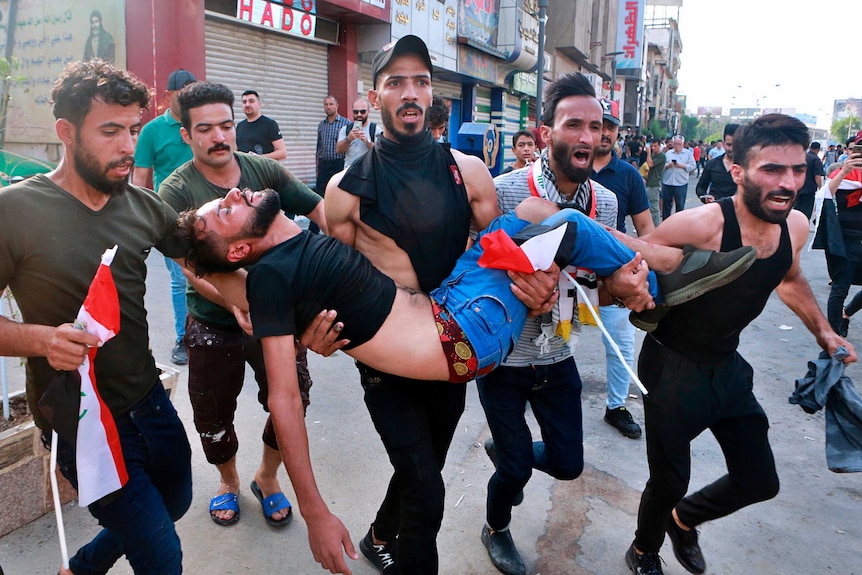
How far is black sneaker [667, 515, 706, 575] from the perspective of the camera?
2986 millimetres

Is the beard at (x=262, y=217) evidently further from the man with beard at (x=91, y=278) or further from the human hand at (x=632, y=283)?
the human hand at (x=632, y=283)

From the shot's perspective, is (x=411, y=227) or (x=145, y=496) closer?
(x=145, y=496)

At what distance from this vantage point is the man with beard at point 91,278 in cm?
196

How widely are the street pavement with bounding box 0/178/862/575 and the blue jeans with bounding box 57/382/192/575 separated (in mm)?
671

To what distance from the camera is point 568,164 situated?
2.95 metres

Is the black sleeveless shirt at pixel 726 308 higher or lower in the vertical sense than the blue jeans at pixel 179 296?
higher

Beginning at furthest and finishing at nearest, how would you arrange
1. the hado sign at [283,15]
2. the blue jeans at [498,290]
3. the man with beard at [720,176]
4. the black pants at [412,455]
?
the hado sign at [283,15], the man with beard at [720,176], the black pants at [412,455], the blue jeans at [498,290]

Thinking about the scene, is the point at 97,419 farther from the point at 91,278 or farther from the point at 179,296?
the point at 179,296

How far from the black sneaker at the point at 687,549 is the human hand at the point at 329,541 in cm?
175

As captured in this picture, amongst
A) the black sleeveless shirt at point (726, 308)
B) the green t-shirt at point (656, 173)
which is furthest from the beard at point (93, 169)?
the green t-shirt at point (656, 173)

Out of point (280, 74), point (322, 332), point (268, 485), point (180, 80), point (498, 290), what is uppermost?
point (280, 74)

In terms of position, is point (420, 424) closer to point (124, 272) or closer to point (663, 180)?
point (124, 272)

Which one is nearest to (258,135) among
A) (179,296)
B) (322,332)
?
(179,296)

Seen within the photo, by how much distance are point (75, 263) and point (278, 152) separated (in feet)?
14.3
